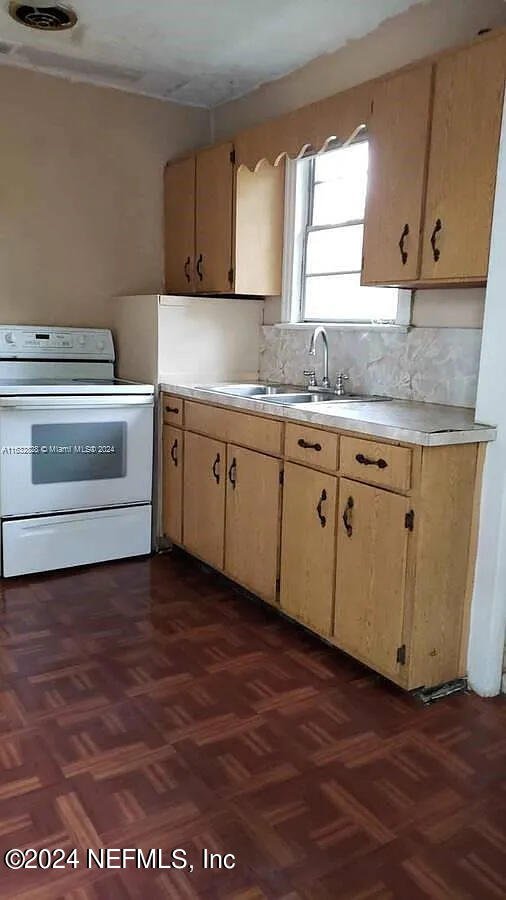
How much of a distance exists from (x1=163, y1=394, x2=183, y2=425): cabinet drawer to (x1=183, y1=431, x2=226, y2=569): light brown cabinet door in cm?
13

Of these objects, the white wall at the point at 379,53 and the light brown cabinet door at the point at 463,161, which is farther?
the white wall at the point at 379,53

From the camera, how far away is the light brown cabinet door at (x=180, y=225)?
385 cm

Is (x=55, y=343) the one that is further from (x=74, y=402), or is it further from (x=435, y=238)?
(x=435, y=238)

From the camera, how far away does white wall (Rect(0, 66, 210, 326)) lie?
3658 millimetres

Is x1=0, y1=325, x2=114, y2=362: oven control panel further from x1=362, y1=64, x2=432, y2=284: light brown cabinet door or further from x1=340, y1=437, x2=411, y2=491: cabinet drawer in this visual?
x1=340, y1=437, x2=411, y2=491: cabinet drawer

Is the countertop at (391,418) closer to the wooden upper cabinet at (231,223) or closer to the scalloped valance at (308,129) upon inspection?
the wooden upper cabinet at (231,223)

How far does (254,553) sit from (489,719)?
3.76 ft

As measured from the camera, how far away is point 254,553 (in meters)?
2.97

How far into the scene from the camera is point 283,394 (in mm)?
3250

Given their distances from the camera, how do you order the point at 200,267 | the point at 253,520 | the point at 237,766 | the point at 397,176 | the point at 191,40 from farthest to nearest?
the point at 200,267 → the point at 191,40 → the point at 253,520 → the point at 397,176 → the point at 237,766

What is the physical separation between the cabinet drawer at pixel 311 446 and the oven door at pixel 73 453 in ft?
3.63

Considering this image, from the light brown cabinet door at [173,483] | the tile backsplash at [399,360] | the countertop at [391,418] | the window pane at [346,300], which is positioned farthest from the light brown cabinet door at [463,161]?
the light brown cabinet door at [173,483]

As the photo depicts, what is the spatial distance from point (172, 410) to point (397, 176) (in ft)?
5.23

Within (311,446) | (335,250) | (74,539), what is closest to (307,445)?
(311,446)
